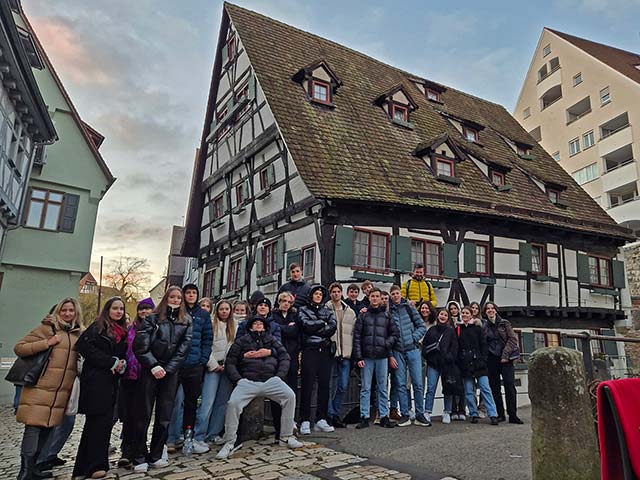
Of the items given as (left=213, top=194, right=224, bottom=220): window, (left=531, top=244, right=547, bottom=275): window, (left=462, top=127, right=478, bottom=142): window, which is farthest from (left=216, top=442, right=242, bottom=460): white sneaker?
(left=462, top=127, right=478, bottom=142): window

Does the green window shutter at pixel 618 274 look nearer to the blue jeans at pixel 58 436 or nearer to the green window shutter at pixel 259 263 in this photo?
the green window shutter at pixel 259 263

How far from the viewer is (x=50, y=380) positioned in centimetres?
483

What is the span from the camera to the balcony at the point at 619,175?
25848 mm

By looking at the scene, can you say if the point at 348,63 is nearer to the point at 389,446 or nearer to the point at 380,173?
the point at 380,173

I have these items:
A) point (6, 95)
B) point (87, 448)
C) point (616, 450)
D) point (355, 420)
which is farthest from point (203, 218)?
point (616, 450)

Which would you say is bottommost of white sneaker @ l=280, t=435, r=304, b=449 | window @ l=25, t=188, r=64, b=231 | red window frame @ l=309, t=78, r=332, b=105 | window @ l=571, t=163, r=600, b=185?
white sneaker @ l=280, t=435, r=304, b=449

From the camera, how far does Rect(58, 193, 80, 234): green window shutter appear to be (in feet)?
53.6

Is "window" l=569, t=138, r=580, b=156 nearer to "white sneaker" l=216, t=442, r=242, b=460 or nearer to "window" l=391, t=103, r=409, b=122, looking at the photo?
"window" l=391, t=103, r=409, b=122

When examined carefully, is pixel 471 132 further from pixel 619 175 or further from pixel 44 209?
pixel 44 209

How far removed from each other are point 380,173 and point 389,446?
342 inches

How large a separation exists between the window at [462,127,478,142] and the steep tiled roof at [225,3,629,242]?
1.73 feet

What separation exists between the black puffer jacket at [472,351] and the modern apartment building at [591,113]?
22.4 metres

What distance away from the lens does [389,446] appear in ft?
18.1

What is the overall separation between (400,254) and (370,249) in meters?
0.79
